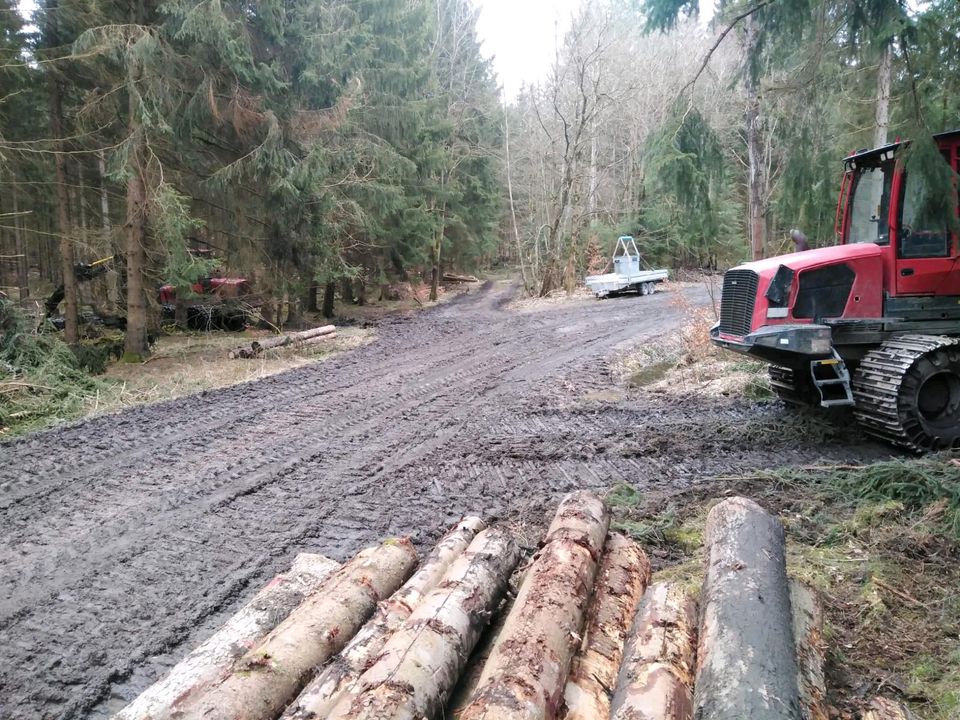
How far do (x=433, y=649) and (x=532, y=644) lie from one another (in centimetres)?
40

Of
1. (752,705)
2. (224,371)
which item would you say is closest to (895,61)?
(752,705)

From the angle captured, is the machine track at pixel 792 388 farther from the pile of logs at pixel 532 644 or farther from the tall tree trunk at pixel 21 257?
the tall tree trunk at pixel 21 257

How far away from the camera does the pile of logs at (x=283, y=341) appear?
1292 centimetres

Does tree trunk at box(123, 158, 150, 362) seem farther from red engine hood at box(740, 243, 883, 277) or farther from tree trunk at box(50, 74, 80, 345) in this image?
red engine hood at box(740, 243, 883, 277)

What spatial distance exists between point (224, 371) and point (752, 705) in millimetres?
11139

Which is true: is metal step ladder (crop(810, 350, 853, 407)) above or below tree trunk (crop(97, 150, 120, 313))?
below

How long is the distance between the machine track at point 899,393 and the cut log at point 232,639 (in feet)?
17.7

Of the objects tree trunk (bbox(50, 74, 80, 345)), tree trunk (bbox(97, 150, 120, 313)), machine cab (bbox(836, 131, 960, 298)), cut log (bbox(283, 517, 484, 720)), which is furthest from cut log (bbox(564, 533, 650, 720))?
tree trunk (bbox(50, 74, 80, 345))

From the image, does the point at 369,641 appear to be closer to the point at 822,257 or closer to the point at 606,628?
the point at 606,628

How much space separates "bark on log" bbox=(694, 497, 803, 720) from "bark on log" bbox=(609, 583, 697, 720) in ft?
0.28

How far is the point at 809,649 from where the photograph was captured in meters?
2.72

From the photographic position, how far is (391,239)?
68.5 ft

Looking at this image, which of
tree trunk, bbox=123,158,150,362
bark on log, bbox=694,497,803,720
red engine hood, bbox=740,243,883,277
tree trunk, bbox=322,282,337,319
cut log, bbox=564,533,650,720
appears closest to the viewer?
bark on log, bbox=694,497,803,720

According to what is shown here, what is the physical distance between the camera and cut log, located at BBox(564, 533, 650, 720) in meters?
2.47
